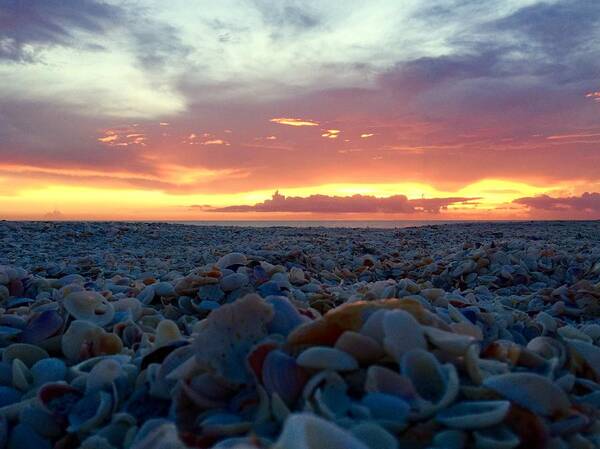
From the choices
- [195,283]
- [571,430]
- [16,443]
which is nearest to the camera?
[571,430]

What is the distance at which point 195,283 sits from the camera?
3.38 meters

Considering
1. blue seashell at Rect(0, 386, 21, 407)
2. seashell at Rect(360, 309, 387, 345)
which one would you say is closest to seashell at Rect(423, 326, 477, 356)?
seashell at Rect(360, 309, 387, 345)

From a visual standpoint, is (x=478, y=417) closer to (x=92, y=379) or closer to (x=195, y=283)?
(x=92, y=379)

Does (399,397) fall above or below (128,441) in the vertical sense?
above

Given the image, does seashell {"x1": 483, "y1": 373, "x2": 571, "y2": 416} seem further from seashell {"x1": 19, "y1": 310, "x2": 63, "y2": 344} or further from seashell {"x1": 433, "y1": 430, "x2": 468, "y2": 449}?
seashell {"x1": 19, "y1": 310, "x2": 63, "y2": 344}

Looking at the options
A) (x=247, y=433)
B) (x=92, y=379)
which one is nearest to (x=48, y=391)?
(x=92, y=379)

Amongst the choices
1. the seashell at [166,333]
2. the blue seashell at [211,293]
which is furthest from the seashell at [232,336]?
the blue seashell at [211,293]

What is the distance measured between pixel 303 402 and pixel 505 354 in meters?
0.78

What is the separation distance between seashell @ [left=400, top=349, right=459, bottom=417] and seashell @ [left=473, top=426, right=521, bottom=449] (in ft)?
0.38

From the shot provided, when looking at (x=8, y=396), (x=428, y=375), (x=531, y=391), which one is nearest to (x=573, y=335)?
(x=531, y=391)

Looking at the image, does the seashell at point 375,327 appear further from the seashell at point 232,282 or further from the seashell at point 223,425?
the seashell at point 232,282

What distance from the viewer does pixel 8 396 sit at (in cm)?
189

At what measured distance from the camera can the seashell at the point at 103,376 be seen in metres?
1.71

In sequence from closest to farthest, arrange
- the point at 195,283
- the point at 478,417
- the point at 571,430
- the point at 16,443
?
the point at 478,417 → the point at 571,430 → the point at 16,443 → the point at 195,283
